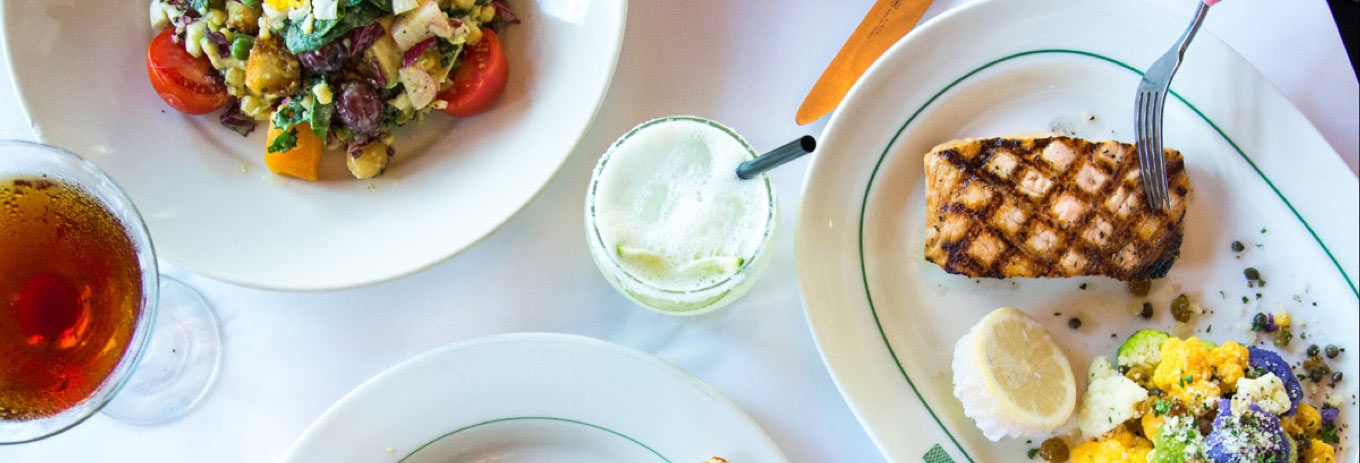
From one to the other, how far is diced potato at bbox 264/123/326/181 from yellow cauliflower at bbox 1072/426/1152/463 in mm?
1622

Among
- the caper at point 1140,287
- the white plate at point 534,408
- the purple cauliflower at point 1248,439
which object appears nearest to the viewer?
the purple cauliflower at point 1248,439

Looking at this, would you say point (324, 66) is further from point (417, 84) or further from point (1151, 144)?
point (1151, 144)

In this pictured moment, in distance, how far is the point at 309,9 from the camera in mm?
1688

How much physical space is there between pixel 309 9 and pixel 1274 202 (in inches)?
74.5

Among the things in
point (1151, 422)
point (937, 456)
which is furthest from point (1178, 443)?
point (937, 456)

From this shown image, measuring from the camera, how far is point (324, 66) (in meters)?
1.73

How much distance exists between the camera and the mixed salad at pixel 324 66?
172cm

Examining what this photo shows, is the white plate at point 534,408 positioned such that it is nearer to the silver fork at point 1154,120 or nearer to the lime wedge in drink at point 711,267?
the lime wedge in drink at point 711,267

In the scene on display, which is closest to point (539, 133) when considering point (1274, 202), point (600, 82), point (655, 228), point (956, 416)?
point (600, 82)

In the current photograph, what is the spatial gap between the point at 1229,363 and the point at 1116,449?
0.88 ft

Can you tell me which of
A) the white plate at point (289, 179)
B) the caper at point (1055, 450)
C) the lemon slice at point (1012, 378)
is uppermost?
the lemon slice at point (1012, 378)

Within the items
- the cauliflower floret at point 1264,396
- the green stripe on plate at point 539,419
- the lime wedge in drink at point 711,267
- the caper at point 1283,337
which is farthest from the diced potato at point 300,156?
the caper at point 1283,337

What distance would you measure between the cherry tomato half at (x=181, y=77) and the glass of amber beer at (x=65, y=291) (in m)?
0.29

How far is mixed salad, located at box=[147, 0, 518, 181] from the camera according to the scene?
67.6 inches
